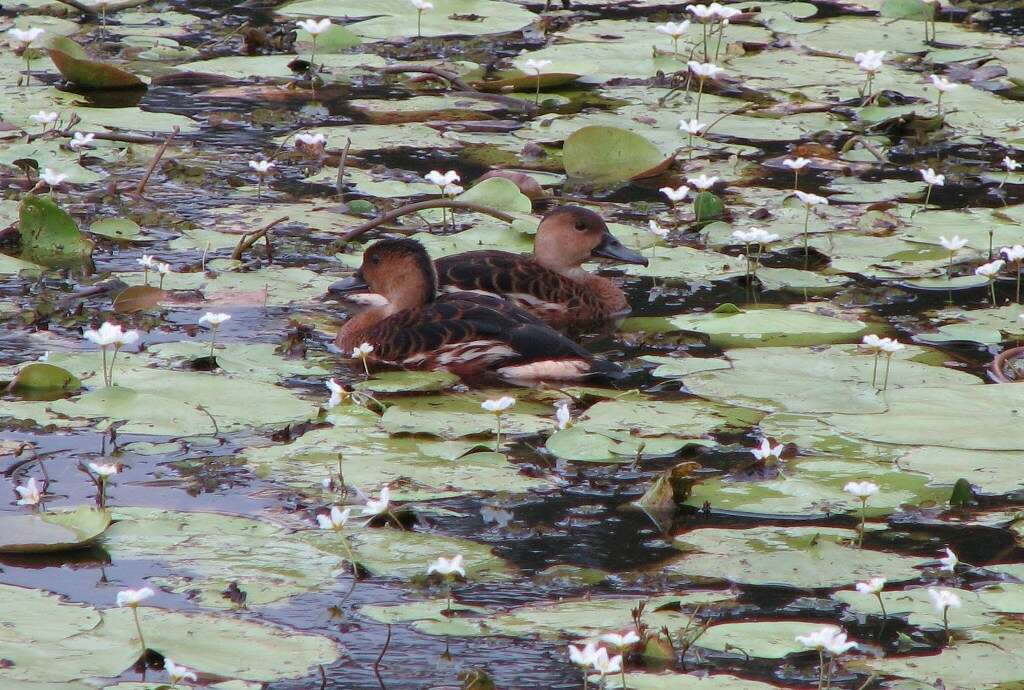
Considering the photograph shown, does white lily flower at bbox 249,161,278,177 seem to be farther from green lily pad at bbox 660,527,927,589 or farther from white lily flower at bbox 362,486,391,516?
green lily pad at bbox 660,527,927,589

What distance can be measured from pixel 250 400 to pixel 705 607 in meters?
1.99

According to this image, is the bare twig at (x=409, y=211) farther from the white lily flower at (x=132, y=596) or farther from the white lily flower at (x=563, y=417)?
the white lily flower at (x=132, y=596)

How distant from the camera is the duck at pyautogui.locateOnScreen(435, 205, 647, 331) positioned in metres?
6.91

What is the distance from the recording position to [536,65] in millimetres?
9633

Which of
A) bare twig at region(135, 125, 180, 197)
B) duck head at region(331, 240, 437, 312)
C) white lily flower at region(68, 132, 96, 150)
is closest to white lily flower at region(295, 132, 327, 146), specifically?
Answer: bare twig at region(135, 125, 180, 197)

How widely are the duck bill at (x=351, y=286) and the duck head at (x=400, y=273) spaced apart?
0.06m

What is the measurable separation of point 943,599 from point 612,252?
3.57 meters

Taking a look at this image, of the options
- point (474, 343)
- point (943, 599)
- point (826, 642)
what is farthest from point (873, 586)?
point (474, 343)

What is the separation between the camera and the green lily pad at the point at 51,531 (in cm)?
436

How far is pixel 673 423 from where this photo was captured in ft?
17.9

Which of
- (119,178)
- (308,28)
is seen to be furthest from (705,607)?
(308,28)

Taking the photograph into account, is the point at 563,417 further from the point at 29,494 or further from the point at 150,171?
the point at 150,171

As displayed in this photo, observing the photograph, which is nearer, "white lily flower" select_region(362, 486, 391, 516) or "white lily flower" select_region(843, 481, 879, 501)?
"white lily flower" select_region(362, 486, 391, 516)

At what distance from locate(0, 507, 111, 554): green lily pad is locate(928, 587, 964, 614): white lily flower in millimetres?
2253
